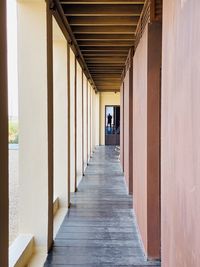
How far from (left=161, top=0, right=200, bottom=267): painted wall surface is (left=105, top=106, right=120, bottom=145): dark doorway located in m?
16.3

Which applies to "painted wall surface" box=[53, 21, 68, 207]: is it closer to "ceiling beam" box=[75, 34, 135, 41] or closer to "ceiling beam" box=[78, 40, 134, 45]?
"ceiling beam" box=[75, 34, 135, 41]

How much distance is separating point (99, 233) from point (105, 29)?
303 centimetres

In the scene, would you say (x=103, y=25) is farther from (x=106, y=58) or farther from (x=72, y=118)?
(x=106, y=58)

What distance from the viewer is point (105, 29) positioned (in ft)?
17.3

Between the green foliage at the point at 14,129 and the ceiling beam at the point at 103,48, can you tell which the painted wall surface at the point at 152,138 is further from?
the ceiling beam at the point at 103,48

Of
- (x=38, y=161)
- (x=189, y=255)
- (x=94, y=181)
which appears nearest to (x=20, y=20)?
(x=38, y=161)

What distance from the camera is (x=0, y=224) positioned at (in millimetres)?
→ 2072

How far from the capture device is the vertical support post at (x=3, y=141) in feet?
6.90

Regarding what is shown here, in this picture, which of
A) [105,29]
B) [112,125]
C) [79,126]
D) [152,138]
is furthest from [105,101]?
[152,138]

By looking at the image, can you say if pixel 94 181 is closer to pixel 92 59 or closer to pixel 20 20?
pixel 92 59

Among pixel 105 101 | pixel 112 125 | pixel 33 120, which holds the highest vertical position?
pixel 105 101

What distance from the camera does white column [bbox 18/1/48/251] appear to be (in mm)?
3588

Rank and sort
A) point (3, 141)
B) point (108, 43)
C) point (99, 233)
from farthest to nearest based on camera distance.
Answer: point (108, 43) → point (99, 233) → point (3, 141)

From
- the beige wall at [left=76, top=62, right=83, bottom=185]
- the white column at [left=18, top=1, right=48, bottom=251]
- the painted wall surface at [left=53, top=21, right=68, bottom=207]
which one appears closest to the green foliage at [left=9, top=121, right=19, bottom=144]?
the white column at [left=18, top=1, right=48, bottom=251]
